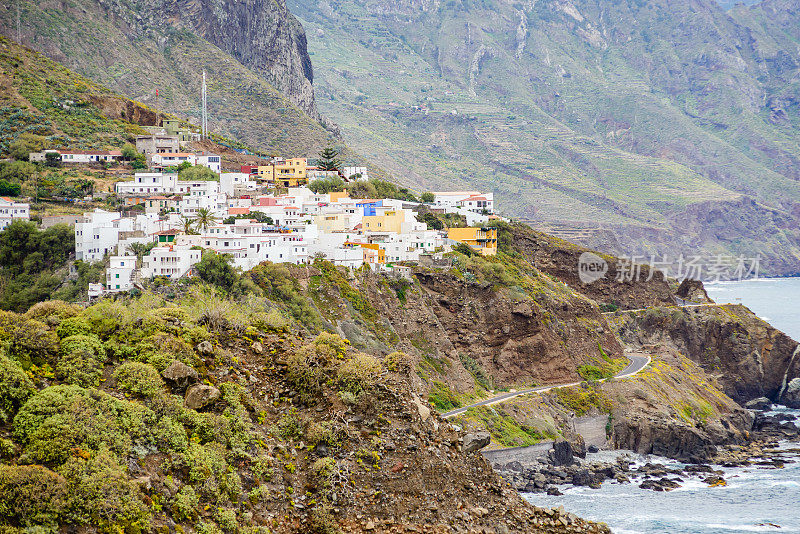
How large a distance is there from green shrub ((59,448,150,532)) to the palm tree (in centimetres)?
4789

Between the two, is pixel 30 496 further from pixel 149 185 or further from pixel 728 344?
pixel 728 344

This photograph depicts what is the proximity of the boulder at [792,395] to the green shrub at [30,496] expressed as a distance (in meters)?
84.2

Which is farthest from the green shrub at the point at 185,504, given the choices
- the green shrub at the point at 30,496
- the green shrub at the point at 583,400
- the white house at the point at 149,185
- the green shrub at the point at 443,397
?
the white house at the point at 149,185

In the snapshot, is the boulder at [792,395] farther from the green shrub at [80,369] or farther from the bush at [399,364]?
the green shrub at [80,369]

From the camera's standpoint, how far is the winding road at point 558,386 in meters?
57.9

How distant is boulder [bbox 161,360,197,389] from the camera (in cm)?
1775

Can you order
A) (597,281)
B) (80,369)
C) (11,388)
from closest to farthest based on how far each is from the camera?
1. (11,388)
2. (80,369)
3. (597,281)

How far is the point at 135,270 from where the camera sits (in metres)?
50.5

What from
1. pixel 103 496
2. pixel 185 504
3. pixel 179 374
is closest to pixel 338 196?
pixel 179 374

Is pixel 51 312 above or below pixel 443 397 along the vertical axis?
above

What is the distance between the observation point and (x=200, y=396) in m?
17.6

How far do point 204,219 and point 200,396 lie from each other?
4702 cm

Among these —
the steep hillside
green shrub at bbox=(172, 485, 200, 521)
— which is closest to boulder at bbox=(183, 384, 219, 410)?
the steep hillside

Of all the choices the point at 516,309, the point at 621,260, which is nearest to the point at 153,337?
the point at 516,309
